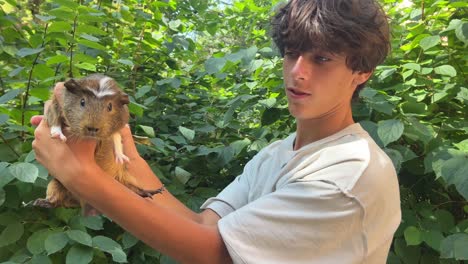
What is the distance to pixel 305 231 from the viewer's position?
1366 mm

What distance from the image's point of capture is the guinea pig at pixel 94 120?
1579mm

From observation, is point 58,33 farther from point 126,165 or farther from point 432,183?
point 432,183

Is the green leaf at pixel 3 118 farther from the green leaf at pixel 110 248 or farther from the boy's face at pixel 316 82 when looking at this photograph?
the boy's face at pixel 316 82

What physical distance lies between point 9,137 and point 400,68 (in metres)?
2.32

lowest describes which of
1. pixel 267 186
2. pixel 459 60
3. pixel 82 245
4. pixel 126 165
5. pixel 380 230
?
pixel 82 245

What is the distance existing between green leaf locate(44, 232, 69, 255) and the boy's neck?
3.53 feet

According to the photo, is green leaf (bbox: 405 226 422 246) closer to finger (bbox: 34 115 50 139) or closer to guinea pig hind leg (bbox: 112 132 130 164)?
guinea pig hind leg (bbox: 112 132 130 164)

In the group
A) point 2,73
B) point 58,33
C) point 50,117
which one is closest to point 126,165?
point 50,117

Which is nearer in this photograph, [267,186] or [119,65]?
[267,186]

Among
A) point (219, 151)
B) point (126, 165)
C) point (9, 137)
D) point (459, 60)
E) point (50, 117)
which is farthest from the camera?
point (459, 60)

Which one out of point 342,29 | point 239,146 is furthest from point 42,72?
point 342,29

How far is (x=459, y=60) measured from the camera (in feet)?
8.88

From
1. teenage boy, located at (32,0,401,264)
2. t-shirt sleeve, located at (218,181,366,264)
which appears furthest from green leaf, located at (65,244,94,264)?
t-shirt sleeve, located at (218,181,366,264)

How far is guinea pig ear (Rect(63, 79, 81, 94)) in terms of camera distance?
5.32 ft
